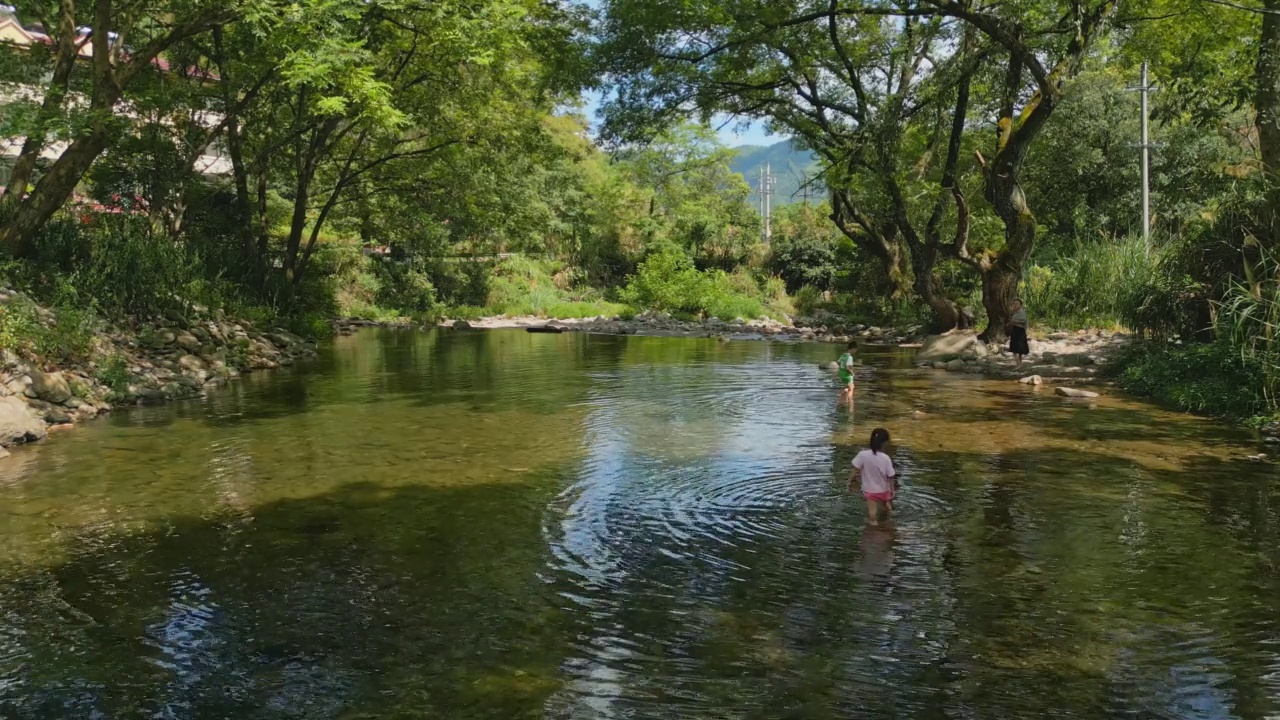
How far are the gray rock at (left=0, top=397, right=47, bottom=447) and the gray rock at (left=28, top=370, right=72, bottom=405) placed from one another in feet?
3.22

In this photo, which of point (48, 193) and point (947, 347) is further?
point (947, 347)

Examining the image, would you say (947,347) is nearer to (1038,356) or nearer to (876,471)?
(1038,356)

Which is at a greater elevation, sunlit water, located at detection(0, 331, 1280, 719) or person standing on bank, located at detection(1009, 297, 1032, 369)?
person standing on bank, located at detection(1009, 297, 1032, 369)

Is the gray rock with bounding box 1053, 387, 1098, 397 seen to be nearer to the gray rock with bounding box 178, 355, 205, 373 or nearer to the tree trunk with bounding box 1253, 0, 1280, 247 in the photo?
the tree trunk with bounding box 1253, 0, 1280, 247

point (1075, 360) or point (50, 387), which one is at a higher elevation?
point (50, 387)

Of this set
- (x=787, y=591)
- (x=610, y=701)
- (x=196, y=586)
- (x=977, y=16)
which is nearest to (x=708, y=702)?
(x=610, y=701)

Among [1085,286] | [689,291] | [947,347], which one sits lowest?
[947,347]

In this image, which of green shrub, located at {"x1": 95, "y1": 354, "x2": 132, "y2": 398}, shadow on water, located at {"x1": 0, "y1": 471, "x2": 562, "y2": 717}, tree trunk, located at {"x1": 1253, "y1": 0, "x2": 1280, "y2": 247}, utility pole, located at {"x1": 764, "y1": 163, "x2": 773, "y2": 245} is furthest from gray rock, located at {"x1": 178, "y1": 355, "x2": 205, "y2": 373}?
utility pole, located at {"x1": 764, "y1": 163, "x2": 773, "y2": 245}

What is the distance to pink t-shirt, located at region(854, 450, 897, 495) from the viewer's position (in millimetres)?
7262

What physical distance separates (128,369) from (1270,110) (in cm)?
1840

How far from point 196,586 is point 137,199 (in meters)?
19.6

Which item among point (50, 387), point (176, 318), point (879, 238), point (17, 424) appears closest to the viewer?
point (17, 424)

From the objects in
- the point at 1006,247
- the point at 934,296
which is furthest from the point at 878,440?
the point at 934,296

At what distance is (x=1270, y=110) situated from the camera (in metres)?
13.4
